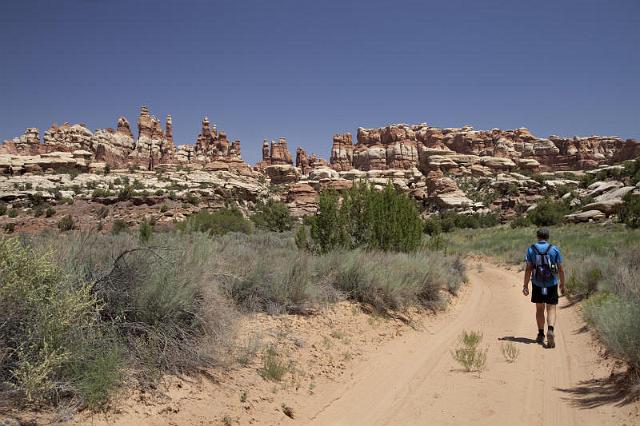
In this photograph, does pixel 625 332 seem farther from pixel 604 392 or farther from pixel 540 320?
pixel 540 320

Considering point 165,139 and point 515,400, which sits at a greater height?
point 165,139

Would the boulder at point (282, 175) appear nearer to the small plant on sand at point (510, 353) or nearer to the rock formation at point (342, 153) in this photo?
the rock formation at point (342, 153)

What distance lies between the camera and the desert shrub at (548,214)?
3869 centimetres

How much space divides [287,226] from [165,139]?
6387 centimetres

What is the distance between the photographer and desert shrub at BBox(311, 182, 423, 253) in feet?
50.0

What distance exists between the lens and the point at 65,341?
3520 mm

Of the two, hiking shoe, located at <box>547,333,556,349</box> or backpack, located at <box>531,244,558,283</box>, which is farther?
backpack, located at <box>531,244,558,283</box>

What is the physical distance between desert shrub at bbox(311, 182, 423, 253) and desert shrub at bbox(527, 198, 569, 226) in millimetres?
28537

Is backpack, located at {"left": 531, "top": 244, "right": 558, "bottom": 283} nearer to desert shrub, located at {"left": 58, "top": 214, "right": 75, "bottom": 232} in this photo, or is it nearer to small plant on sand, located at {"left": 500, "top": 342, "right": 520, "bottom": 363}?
small plant on sand, located at {"left": 500, "top": 342, "right": 520, "bottom": 363}

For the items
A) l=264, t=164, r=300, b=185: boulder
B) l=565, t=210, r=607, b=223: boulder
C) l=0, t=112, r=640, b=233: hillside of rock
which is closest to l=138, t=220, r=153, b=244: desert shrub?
l=0, t=112, r=640, b=233: hillside of rock

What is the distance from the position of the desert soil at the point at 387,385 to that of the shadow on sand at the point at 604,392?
0.06ft

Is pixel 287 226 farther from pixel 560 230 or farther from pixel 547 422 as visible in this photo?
pixel 547 422

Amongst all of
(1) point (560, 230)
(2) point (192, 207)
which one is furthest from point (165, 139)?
(1) point (560, 230)

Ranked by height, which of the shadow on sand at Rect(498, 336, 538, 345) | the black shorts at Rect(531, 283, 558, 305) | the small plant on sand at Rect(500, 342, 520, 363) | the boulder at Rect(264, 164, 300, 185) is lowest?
the shadow on sand at Rect(498, 336, 538, 345)
